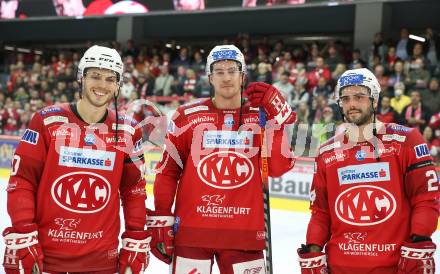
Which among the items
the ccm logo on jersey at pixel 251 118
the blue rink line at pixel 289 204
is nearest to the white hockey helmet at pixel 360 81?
the ccm logo on jersey at pixel 251 118

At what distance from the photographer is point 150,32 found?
52.7 feet

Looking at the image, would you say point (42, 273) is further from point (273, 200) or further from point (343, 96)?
point (273, 200)

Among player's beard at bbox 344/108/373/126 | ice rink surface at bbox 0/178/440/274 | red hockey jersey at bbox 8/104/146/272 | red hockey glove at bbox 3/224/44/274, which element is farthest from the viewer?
ice rink surface at bbox 0/178/440/274

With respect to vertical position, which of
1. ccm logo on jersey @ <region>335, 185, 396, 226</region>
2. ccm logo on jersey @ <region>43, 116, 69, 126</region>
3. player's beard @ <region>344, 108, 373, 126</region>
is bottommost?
ccm logo on jersey @ <region>335, 185, 396, 226</region>

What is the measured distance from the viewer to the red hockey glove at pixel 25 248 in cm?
237

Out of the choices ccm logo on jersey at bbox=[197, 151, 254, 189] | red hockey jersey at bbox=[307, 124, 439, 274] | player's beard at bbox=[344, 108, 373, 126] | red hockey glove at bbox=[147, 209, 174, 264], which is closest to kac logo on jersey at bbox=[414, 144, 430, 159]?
red hockey jersey at bbox=[307, 124, 439, 274]

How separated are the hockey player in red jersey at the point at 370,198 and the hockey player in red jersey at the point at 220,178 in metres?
0.28

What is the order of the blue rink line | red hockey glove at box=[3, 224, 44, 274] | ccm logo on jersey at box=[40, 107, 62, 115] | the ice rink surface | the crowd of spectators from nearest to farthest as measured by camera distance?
red hockey glove at box=[3, 224, 44, 274] → ccm logo on jersey at box=[40, 107, 62, 115] → the ice rink surface → the blue rink line → the crowd of spectators

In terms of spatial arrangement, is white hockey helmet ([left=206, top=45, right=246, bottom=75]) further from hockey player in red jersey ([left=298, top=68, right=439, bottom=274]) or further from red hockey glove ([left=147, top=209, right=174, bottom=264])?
red hockey glove ([left=147, top=209, right=174, bottom=264])

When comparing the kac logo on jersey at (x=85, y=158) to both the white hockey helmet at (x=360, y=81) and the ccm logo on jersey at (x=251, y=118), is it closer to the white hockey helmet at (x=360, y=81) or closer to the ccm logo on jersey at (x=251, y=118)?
the ccm logo on jersey at (x=251, y=118)

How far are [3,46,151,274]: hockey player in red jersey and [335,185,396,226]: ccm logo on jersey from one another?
3.02 ft

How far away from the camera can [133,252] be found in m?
2.60

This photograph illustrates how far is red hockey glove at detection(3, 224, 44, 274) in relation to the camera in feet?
7.77

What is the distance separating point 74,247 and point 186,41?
557 inches
